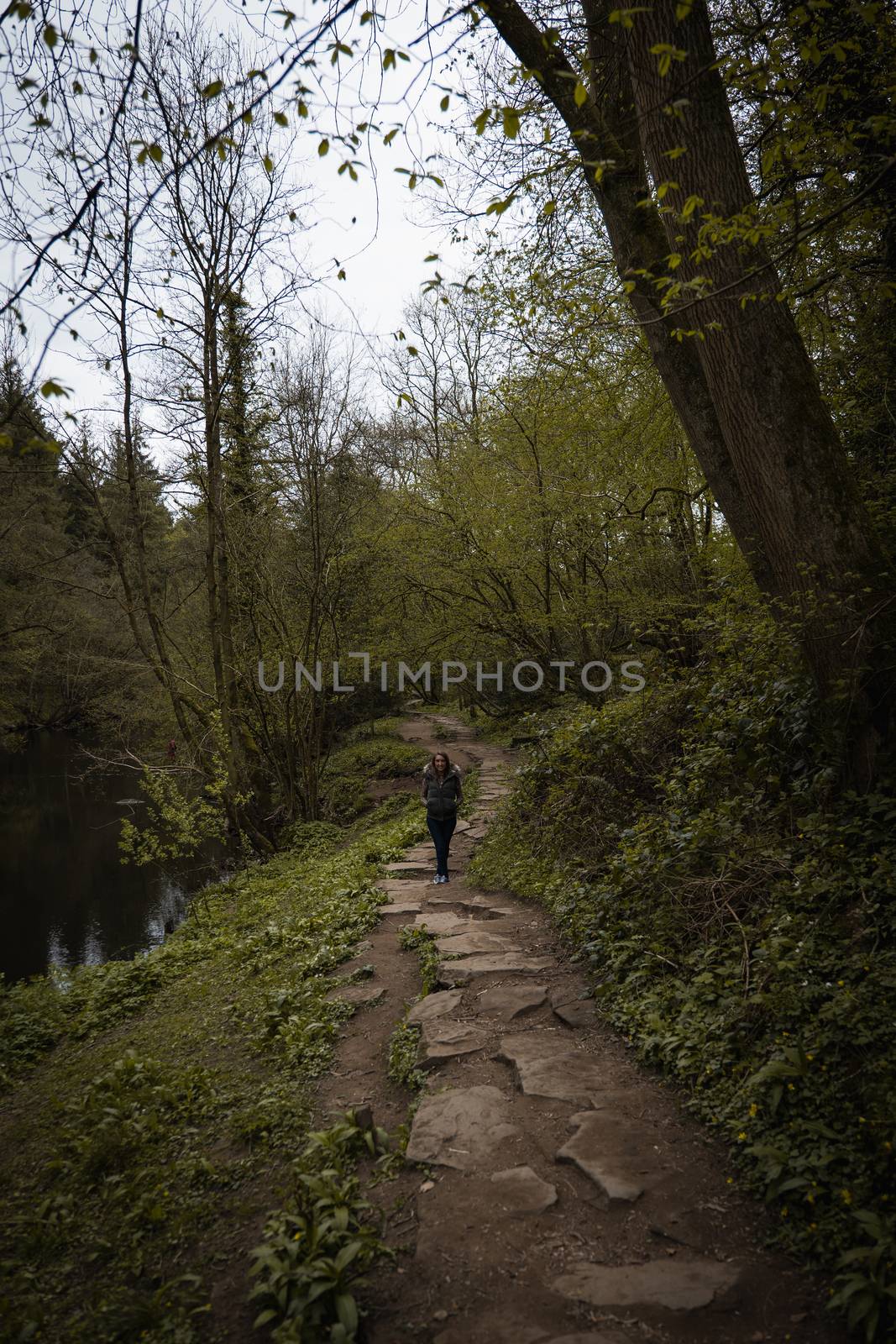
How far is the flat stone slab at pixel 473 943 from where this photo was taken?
5.13m

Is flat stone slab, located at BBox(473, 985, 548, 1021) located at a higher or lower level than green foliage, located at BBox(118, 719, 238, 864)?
lower

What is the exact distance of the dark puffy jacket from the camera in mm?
7551

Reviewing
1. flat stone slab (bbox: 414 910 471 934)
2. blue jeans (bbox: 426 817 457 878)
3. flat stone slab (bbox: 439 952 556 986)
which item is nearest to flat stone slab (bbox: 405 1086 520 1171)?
flat stone slab (bbox: 439 952 556 986)

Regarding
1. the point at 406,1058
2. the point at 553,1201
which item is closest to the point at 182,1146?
the point at 406,1058

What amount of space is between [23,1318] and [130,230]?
4.28 metres

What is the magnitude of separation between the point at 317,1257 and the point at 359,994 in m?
2.38

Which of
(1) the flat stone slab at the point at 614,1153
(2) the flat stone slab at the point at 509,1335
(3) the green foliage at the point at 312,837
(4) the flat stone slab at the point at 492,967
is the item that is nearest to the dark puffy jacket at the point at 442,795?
(4) the flat stone slab at the point at 492,967

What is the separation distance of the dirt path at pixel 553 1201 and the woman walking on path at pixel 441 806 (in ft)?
9.97

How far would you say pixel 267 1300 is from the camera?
2443 millimetres

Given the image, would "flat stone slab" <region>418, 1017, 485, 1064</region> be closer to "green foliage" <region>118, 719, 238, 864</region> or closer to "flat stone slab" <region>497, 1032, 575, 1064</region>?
"flat stone slab" <region>497, 1032, 575, 1064</region>

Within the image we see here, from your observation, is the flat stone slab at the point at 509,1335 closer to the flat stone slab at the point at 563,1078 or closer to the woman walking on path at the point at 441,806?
the flat stone slab at the point at 563,1078

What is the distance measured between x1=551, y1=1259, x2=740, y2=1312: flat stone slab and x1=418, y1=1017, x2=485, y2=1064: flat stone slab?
149cm

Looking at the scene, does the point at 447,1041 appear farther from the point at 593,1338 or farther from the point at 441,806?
the point at 441,806

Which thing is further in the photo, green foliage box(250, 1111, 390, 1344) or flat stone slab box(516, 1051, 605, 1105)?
flat stone slab box(516, 1051, 605, 1105)
